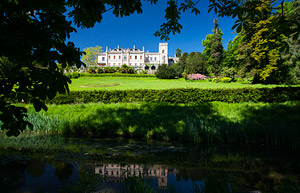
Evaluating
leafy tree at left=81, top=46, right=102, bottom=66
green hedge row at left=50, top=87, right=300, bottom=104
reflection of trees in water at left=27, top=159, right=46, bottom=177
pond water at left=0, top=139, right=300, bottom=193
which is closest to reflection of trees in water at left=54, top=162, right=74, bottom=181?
pond water at left=0, top=139, right=300, bottom=193

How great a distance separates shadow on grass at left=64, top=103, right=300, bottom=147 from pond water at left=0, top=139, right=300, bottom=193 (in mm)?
544

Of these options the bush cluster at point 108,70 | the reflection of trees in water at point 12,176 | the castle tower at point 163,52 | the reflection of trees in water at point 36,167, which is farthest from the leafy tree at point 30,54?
the castle tower at point 163,52

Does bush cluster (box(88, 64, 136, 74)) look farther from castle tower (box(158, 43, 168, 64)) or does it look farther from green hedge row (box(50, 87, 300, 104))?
castle tower (box(158, 43, 168, 64))

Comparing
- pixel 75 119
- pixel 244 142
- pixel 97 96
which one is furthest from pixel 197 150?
pixel 97 96

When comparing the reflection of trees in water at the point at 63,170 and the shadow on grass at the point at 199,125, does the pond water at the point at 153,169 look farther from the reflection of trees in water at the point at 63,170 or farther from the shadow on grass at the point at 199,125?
the shadow on grass at the point at 199,125

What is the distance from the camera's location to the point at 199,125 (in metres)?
6.24

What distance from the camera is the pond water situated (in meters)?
3.11

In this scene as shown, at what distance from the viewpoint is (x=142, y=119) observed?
764 centimetres

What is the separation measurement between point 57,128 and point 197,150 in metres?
5.40

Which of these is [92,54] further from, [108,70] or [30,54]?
[30,54]

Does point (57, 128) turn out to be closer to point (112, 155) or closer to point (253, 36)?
point (112, 155)

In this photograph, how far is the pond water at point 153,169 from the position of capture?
311cm

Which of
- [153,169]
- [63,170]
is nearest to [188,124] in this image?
[153,169]

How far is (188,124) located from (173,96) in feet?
20.4
